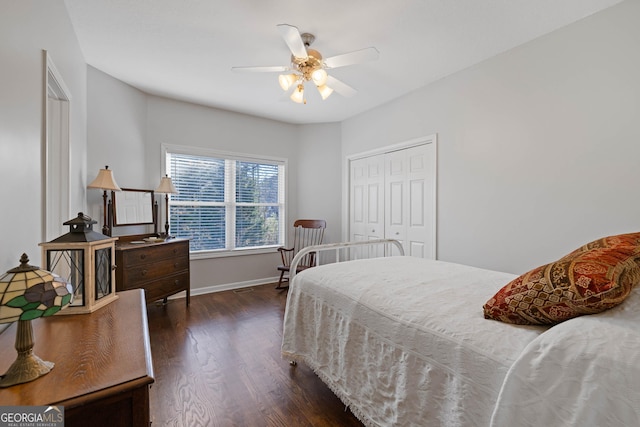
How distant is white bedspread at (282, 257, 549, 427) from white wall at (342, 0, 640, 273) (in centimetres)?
85

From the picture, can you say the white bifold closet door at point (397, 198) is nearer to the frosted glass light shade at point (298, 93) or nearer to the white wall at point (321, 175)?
the white wall at point (321, 175)

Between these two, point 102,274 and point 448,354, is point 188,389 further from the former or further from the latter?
point 448,354

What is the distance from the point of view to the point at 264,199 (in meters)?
4.49

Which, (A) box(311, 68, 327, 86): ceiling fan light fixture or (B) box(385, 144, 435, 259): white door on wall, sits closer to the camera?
(A) box(311, 68, 327, 86): ceiling fan light fixture

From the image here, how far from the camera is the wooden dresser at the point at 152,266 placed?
2719mm

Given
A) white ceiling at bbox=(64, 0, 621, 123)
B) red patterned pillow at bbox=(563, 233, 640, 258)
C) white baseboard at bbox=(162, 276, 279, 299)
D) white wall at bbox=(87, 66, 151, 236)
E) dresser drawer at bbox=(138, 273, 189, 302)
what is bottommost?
white baseboard at bbox=(162, 276, 279, 299)

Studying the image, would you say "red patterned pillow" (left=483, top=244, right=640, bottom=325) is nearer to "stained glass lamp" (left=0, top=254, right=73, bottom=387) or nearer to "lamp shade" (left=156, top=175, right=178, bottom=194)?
"stained glass lamp" (left=0, top=254, right=73, bottom=387)

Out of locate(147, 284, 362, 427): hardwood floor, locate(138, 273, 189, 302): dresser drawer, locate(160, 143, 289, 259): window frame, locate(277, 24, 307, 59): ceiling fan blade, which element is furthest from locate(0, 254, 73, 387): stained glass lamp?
locate(160, 143, 289, 259): window frame

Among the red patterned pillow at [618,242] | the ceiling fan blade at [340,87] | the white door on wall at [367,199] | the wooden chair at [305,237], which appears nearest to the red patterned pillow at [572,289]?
the red patterned pillow at [618,242]

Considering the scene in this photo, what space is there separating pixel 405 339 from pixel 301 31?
2247 millimetres

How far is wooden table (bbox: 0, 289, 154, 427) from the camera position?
0.64 metres

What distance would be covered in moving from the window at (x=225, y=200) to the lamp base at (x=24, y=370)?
3255 mm

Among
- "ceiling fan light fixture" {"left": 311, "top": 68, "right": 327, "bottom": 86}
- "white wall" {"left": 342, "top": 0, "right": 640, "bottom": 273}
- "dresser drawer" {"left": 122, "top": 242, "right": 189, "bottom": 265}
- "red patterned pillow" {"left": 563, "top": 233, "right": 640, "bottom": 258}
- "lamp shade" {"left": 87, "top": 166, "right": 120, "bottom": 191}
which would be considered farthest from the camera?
"dresser drawer" {"left": 122, "top": 242, "right": 189, "bottom": 265}

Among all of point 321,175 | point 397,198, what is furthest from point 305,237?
point 397,198
